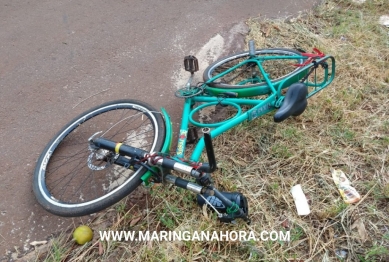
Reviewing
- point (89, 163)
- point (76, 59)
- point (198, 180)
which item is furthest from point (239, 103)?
point (76, 59)

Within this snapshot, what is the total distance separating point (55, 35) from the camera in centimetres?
429

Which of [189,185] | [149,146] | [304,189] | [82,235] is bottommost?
[82,235]

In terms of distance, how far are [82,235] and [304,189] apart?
171 centimetres

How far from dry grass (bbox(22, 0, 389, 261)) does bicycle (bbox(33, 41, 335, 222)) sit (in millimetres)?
235

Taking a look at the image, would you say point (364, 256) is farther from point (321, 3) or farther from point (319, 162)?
point (321, 3)

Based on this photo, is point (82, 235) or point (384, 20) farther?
point (384, 20)

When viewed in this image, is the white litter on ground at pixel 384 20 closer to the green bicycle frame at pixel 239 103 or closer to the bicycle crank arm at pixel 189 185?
the green bicycle frame at pixel 239 103

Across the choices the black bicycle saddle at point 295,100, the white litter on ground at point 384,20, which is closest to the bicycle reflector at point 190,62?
the black bicycle saddle at point 295,100

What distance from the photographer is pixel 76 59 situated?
156 inches

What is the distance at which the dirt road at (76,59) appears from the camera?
2.77 m

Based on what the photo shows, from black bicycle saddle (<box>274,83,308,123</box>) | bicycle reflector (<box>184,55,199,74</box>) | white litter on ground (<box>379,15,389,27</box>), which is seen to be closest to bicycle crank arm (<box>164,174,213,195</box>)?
black bicycle saddle (<box>274,83,308,123</box>)

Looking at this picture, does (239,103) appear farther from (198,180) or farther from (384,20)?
(384,20)

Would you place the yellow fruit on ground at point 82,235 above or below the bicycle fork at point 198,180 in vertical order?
below

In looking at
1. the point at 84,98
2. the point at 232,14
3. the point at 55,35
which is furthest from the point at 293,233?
the point at 55,35
